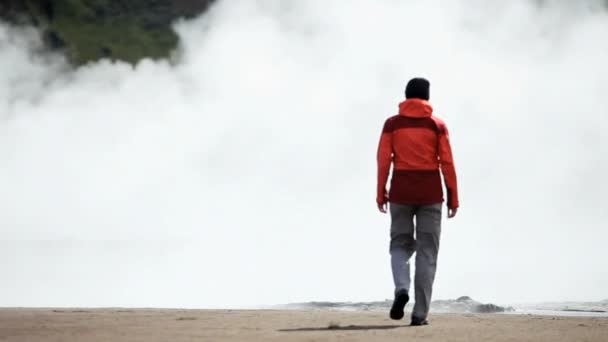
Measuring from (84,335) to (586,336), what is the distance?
12.4 ft

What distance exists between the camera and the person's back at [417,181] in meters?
10.4

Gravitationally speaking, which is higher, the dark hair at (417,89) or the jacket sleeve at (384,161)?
the dark hair at (417,89)

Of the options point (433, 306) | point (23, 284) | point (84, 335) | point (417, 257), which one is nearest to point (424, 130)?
point (417, 257)

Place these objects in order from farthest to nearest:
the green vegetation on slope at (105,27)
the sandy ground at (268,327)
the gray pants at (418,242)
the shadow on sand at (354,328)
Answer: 1. the green vegetation on slope at (105,27)
2. the gray pants at (418,242)
3. the shadow on sand at (354,328)
4. the sandy ground at (268,327)

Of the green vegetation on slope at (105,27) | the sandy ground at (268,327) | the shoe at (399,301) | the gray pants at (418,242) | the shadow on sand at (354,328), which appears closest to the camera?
the sandy ground at (268,327)

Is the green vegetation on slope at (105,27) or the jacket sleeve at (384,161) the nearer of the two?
the jacket sleeve at (384,161)

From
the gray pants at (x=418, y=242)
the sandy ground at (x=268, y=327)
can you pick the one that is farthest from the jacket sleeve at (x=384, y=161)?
the sandy ground at (x=268, y=327)

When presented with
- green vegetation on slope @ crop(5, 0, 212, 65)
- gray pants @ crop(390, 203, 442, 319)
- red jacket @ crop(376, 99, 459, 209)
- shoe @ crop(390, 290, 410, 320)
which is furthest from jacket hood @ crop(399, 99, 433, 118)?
green vegetation on slope @ crop(5, 0, 212, 65)

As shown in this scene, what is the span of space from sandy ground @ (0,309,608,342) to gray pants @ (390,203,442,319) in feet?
1.30

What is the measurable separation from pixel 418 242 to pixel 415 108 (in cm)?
123

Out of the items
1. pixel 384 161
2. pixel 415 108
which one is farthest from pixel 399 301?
pixel 415 108

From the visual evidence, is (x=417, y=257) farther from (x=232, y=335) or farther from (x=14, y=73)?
(x=14, y=73)

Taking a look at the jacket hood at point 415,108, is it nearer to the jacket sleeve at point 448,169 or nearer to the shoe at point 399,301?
the jacket sleeve at point 448,169

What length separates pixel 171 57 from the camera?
184 metres
